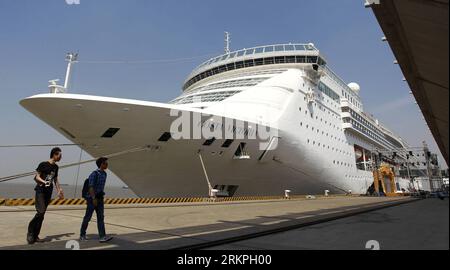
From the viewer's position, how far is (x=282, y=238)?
17.4ft

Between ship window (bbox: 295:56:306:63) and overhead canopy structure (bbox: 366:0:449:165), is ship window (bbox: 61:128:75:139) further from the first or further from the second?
ship window (bbox: 295:56:306:63)

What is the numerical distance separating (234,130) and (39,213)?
1151 cm

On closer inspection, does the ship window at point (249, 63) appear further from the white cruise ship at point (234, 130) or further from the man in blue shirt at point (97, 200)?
the man in blue shirt at point (97, 200)

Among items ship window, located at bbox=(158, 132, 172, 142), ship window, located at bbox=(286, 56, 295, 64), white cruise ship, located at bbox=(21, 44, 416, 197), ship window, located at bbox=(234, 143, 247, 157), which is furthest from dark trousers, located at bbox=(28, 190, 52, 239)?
ship window, located at bbox=(286, 56, 295, 64)

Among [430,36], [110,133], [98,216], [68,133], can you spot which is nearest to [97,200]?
[98,216]

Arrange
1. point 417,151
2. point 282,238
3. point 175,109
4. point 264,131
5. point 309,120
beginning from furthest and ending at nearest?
1. point 417,151
2. point 309,120
3. point 264,131
4. point 175,109
5. point 282,238

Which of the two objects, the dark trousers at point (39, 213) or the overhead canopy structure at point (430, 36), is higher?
the overhead canopy structure at point (430, 36)

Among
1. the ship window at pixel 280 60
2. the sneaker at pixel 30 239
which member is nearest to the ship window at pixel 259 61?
the ship window at pixel 280 60

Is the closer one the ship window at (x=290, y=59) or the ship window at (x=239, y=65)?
the ship window at (x=290, y=59)

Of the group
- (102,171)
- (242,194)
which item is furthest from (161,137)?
(102,171)

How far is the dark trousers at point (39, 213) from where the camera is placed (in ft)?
16.2

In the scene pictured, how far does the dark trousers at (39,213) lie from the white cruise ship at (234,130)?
772 cm

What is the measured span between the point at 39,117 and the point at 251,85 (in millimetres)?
14560
